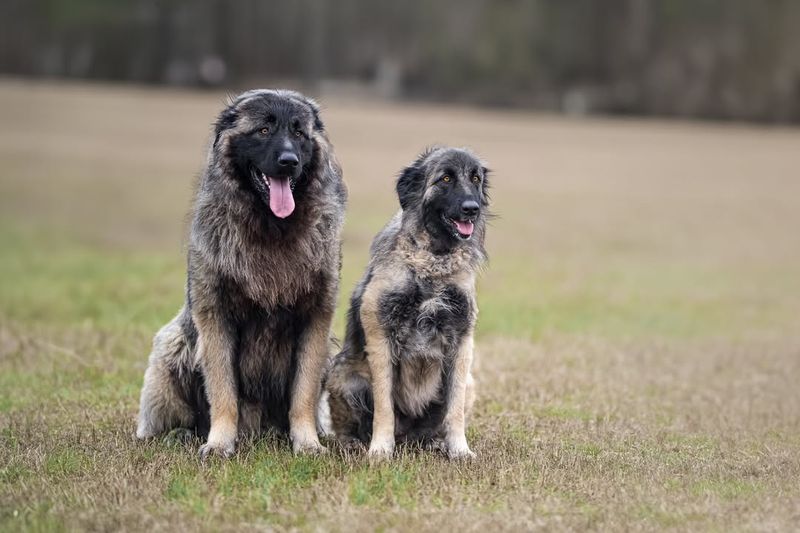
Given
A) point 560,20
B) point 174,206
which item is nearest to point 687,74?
point 560,20

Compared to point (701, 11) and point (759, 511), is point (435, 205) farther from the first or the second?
point (701, 11)

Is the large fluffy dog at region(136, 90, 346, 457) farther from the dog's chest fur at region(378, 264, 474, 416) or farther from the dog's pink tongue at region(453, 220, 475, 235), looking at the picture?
the dog's pink tongue at region(453, 220, 475, 235)

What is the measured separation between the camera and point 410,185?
7137 millimetres

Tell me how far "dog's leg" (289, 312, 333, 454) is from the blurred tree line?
97.8 feet

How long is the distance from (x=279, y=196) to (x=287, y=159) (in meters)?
0.31

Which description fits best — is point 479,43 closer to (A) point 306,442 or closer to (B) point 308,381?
(B) point 308,381

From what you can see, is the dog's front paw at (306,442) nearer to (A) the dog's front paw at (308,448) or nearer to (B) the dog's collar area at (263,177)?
(A) the dog's front paw at (308,448)

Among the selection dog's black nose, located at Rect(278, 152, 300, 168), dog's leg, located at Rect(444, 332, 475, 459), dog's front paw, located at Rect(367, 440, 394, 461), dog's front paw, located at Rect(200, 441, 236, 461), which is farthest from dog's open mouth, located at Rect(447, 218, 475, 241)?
dog's front paw, located at Rect(200, 441, 236, 461)

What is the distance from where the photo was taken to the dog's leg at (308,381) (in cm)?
697

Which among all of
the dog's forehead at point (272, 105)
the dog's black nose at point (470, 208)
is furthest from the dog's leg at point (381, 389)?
the dog's forehead at point (272, 105)

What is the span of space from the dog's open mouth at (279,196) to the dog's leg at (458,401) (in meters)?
1.46

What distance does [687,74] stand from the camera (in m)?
37.0

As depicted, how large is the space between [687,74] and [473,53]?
7.71 m

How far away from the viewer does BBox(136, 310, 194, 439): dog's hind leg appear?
725 centimetres
